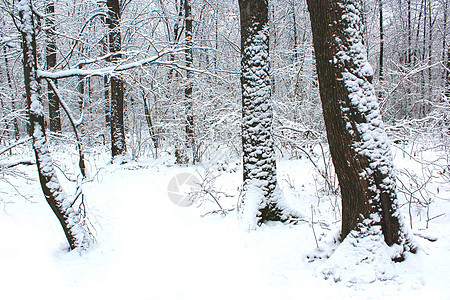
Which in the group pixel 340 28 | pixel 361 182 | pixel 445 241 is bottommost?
pixel 445 241

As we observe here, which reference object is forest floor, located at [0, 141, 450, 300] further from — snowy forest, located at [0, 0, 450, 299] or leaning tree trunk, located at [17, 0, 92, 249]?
leaning tree trunk, located at [17, 0, 92, 249]

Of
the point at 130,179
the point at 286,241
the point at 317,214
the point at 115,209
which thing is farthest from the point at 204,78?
the point at 286,241

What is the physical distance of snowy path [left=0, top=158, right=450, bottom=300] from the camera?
2684 millimetres

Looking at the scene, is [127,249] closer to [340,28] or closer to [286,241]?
[286,241]

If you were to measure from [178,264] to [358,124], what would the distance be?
2.67m

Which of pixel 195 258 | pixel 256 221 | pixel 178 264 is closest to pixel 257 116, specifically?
pixel 256 221

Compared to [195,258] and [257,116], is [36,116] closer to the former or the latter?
[195,258]

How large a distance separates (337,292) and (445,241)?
165 cm

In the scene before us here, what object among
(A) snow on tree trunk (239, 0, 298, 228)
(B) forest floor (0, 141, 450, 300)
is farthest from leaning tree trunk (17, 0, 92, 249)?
(A) snow on tree trunk (239, 0, 298, 228)

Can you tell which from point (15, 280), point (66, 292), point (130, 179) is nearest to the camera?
point (66, 292)

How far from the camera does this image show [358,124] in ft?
8.96

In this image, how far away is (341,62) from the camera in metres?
2.73

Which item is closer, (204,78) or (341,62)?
(341,62)

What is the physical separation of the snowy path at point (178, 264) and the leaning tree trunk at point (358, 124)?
0.55 metres
